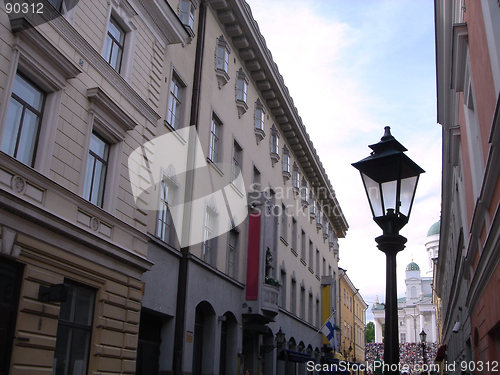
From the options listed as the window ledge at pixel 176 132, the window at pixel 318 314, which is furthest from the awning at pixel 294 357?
the window ledge at pixel 176 132

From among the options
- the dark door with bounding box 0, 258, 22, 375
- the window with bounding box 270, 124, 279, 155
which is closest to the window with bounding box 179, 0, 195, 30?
the window with bounding box 270, 124, 279, 155

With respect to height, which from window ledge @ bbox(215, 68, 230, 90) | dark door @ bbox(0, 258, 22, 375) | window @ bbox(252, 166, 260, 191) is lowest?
dark door @ bbox(0, 258, 22, 375)

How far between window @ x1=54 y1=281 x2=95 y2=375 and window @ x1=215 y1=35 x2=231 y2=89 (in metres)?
11.9

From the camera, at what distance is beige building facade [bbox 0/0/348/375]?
945 centimetres

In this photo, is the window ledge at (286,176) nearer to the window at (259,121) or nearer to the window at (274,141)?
the window at (274,141)

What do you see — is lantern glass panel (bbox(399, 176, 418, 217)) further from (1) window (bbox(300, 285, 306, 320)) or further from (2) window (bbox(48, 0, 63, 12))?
(1) window (bbox(300, 285, 306, 320))

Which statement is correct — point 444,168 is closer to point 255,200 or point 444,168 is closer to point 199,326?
point 255,200

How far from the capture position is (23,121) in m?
9.73

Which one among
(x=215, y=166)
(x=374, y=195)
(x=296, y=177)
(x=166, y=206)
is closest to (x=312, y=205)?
(x=296, y=177)

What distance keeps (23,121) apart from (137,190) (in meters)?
3.95

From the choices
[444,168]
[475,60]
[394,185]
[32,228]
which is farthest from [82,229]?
[444,168]

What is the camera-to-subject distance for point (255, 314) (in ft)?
69.4

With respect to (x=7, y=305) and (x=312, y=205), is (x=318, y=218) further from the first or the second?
(x=7, y=305)

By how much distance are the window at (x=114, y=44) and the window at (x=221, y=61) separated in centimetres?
758
